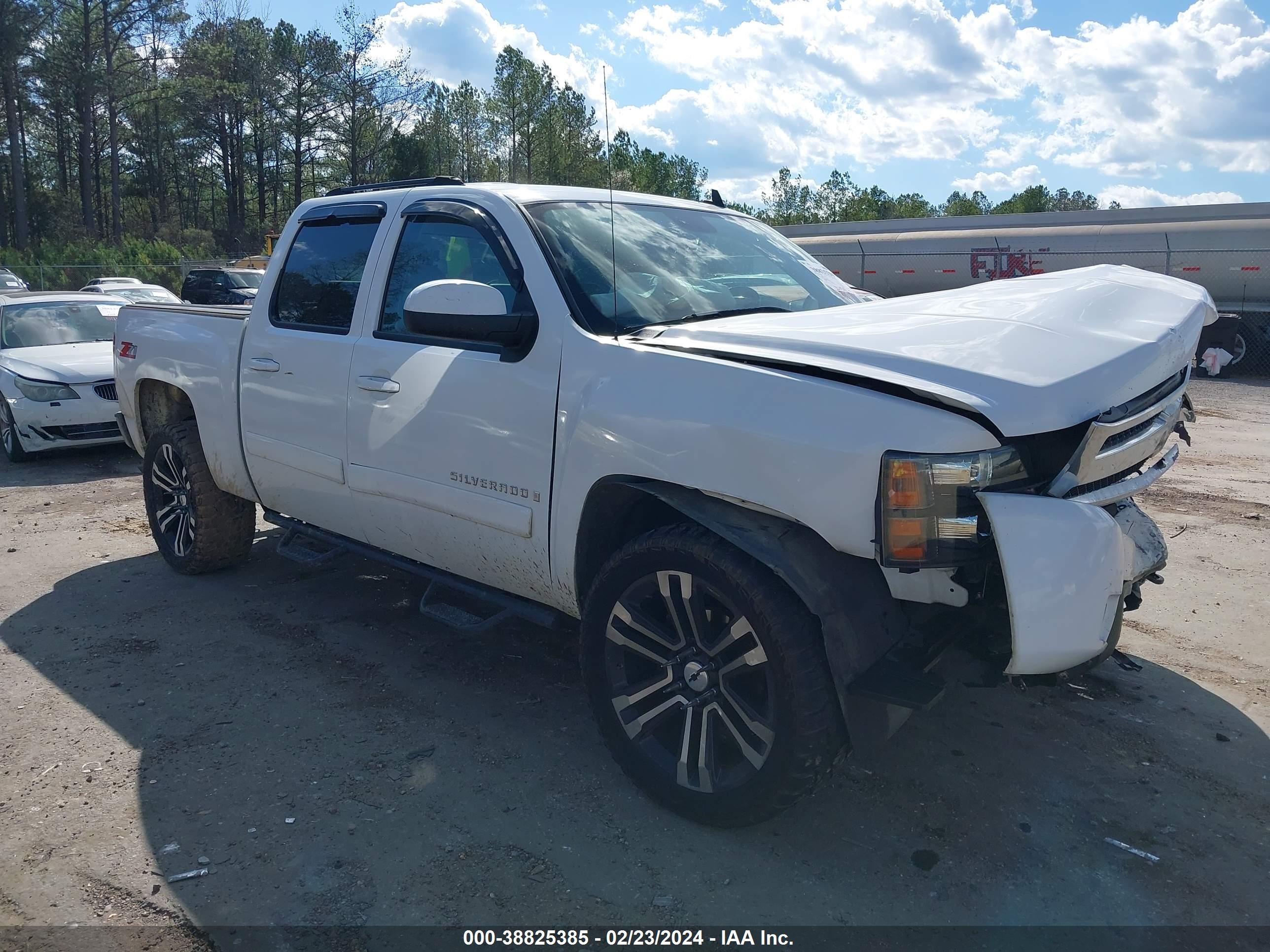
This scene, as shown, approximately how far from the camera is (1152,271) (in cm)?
1862

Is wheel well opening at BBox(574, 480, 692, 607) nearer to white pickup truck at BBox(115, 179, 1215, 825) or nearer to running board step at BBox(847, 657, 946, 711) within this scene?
white pickup truck at BBox(115, 179, 1215, 825)

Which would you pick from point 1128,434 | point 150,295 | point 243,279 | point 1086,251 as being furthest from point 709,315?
point 243,279

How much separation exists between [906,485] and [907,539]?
0.47 feet

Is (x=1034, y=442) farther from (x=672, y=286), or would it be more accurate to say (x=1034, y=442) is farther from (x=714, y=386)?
(x=672, y=286)

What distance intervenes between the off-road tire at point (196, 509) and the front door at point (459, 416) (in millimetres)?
1641

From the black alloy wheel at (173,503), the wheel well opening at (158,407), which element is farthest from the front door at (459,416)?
the wheel well opening at (158,407)

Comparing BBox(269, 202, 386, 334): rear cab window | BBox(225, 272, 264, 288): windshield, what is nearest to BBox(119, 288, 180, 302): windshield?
BBox(225, 272, 264, 288): windshield

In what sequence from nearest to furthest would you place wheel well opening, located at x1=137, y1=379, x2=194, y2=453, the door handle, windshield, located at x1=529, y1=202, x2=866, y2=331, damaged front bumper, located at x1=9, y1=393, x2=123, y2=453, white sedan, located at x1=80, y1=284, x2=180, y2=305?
windshield, located at x1=529, y1=202, x2=866, y2=331, the door handle, wheel well opening, located at x1=137, y1=379, x2=194, y2=453, damaged front bumper, located at x1=9, y1=393, x2=123, y2=453, white sedan, located at x1=80, y1=284, x2=180, y2=305

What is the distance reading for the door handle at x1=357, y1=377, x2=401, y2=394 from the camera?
3.98m

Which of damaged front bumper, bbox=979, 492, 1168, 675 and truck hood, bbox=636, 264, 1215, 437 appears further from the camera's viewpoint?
truck hood, bbox=636, 264, 1215, 437

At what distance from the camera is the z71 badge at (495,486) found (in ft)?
11.4

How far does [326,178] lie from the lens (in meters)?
57.5

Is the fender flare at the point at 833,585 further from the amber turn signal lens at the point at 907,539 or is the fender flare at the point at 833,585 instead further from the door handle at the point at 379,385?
the door handle at the point at 379,385

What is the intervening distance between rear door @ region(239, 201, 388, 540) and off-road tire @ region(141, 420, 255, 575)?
594mm
